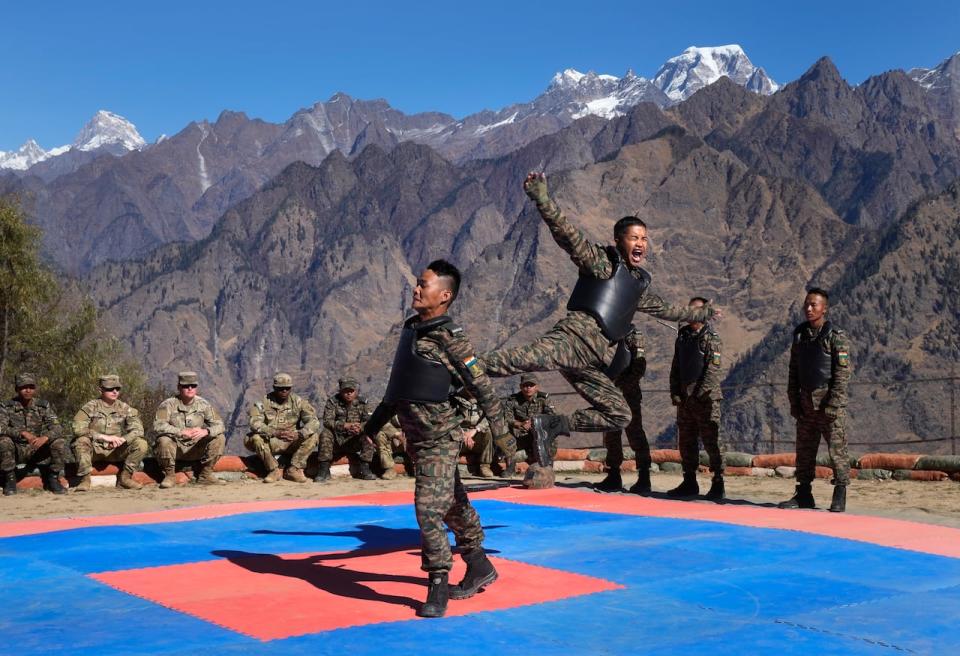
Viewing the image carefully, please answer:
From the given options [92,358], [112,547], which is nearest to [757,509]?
[112,547]

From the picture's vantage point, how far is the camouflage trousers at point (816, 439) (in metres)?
11.3

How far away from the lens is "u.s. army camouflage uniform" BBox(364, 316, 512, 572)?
6406mm

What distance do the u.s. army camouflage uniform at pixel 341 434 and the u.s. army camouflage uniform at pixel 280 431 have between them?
0.18 meters

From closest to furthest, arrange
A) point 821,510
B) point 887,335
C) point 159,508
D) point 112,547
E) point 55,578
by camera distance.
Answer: point 55,578
point 112,547
point 821,510
point 159,508
point 887,335

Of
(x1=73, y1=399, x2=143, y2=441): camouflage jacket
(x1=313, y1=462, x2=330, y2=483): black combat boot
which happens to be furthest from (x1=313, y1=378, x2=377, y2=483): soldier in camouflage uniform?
(x1=73, y1=399, x2=143, y2=441): camouflage jacket

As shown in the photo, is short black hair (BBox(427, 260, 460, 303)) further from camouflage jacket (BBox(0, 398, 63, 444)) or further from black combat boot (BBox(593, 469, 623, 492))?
camouflage jacket (BBox(0, 398, 63, 444))

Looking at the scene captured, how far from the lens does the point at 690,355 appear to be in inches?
492

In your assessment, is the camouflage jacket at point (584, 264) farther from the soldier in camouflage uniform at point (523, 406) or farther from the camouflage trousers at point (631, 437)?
the soldier in camouflage uniform at point (523, 406)

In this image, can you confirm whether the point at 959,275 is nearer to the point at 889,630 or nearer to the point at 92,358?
the point at 92,358

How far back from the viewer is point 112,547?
905cm

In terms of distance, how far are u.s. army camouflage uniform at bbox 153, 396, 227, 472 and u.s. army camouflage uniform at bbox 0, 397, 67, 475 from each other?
1246 millimetres

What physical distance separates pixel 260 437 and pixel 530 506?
5.20 metres

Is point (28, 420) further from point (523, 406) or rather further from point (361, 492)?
point (523, 406)

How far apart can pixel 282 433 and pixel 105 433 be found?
7.82 feet
